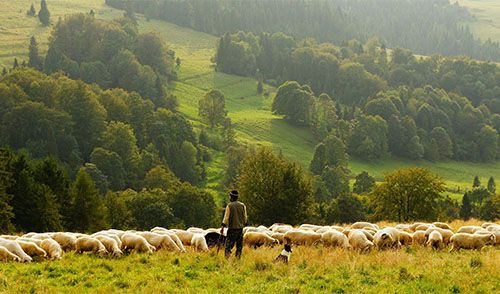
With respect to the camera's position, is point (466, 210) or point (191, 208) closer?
point (191, 208)

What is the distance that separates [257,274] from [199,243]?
678cm

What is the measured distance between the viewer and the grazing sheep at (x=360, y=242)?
82.7 feet

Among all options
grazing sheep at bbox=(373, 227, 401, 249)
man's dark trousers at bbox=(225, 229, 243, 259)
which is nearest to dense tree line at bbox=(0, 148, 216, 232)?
man's dark trousers at bbox=(225, 229, 243, 259)

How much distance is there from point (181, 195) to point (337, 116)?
341 ft

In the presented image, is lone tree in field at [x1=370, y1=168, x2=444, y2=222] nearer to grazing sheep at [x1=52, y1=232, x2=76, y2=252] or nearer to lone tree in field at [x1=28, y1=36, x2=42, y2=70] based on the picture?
grazing sheep at [x1=52, y1=232, x2=76, y2=252]

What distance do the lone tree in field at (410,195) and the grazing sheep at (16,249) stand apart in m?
58.0

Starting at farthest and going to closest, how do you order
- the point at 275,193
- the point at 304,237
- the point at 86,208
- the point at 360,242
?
the point at 86,208 < the point at 275,193 < the point at 304,237 < the point at 360,242

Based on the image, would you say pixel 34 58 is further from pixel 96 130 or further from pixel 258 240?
pixel 258 240

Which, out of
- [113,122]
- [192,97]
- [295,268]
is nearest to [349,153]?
[192,97]

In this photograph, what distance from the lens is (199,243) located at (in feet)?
83.4

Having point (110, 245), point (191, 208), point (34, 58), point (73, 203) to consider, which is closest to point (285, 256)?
point (110, 245)

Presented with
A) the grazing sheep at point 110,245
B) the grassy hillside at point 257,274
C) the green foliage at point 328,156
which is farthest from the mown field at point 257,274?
the green foliage at point 328,156

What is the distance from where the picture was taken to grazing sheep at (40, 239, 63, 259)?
21.8 m

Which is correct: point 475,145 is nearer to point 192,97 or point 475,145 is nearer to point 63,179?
point 192,97
